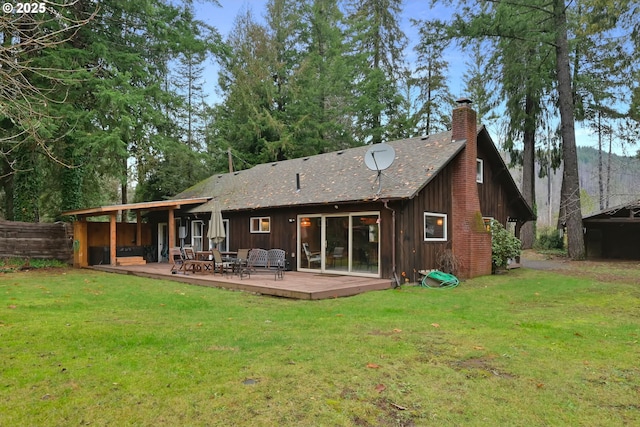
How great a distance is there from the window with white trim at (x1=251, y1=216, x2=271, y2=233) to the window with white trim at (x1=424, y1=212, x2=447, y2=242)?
5.32 m

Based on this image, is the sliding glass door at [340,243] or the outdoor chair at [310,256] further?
the outdoor chair at [310,256]

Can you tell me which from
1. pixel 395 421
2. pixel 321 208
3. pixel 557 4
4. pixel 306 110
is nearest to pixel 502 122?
pixel 557 4

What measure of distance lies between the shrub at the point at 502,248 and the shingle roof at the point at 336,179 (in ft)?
11.5

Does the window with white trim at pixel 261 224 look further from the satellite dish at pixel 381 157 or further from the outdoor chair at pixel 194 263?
the satellite dish at pixel 381 157

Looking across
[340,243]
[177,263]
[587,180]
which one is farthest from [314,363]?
[587,180]

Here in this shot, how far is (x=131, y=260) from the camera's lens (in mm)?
16094

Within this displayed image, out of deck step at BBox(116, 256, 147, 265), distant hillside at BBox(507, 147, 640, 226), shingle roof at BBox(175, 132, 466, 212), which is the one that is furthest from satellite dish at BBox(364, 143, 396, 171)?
distant hillside at BBox(507, 147, 640, 226)

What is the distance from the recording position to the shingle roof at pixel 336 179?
11.8m

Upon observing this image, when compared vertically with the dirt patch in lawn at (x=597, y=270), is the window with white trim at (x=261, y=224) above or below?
above

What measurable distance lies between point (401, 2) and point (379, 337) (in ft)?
89.2

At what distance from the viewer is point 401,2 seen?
27.5 meters

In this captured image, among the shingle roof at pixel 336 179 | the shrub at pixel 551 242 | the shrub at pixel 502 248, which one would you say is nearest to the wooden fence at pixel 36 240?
the shingle roof at pixel 336 179

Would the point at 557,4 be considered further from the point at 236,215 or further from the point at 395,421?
the point at 395,421

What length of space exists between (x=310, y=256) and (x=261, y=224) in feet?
8.48
